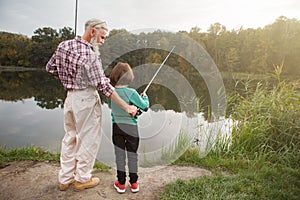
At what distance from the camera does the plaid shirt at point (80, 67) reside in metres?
1.97

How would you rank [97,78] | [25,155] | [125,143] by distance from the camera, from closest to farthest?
[97,78] < [125,143] < [25,155]

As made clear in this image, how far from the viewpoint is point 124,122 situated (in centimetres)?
220

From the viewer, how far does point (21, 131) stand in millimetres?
6797

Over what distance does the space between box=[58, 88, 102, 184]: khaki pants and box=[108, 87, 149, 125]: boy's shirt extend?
16cm

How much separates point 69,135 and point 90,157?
30 cm

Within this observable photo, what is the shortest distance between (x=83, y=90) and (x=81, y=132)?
0.41m

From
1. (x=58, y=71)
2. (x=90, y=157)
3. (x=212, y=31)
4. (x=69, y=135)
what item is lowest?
(x=90, y=157)

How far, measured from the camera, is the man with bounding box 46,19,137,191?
6.49 ft

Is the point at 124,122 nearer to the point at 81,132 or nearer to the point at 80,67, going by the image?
the point at 81,132

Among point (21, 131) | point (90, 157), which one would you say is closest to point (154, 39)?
point (90, 157)

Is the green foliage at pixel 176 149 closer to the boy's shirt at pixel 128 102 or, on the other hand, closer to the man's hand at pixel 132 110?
the boy's shirt at pixel 128 102

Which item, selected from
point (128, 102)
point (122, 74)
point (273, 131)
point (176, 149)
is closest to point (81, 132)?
point (128, 102)

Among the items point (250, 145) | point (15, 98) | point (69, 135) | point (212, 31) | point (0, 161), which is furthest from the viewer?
point (212, 31)

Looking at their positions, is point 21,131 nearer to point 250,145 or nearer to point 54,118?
point 54,118
